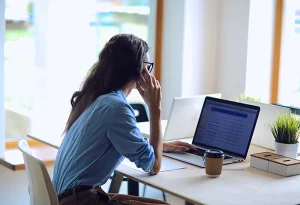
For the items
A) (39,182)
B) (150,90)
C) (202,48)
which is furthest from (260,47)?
(39,182)

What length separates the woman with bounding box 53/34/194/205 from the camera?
89.4 inches

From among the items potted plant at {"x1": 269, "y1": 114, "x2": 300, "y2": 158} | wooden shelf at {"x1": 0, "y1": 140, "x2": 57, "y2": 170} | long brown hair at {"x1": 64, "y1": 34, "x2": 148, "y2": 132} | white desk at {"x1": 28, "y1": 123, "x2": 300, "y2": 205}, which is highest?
long brown hair at {"x1": 64, "y1": 34, "x2": 148, "y2": 132}

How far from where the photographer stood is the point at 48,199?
2.13 meters

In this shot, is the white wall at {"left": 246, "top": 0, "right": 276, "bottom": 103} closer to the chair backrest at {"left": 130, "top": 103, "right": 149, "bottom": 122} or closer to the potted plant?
the chair backrest at {"left": 130, "top": 103, "right": 149, "bottom": 122}

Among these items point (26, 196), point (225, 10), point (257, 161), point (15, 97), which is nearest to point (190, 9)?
→ point (225, 10)

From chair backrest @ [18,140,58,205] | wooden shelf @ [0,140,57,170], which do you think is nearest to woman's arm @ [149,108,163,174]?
chair backrest @ [18,140,58,205]

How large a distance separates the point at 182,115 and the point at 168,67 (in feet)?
7.57

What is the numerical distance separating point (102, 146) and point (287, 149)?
954 millimetres

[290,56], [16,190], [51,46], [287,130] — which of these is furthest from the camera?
[51,46]

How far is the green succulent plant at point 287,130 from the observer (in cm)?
274

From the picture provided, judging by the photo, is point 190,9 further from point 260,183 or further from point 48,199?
point 48,199

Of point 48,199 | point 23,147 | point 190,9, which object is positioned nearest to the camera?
point 48,199

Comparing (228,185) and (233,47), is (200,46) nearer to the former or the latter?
(233,47)

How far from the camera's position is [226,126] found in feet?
9.27
